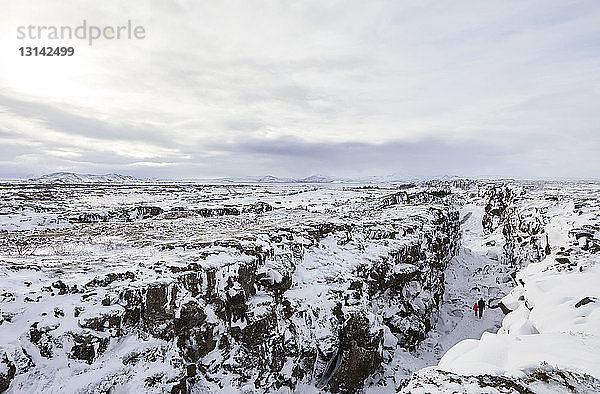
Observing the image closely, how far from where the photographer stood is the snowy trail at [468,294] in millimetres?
22391

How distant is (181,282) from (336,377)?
9817 mm

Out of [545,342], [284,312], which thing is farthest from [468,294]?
[545,342]

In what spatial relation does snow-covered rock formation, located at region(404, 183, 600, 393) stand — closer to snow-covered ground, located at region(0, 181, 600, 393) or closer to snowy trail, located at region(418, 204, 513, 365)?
snow-covered ground, located at region(0, 181, 600, 393)

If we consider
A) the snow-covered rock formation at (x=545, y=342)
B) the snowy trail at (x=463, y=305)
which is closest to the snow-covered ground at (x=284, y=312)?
the snow-covered rock formation at (x=545, y=342)

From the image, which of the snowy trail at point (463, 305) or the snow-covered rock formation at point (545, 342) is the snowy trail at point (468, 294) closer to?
the snowy trail at point (463, 305)

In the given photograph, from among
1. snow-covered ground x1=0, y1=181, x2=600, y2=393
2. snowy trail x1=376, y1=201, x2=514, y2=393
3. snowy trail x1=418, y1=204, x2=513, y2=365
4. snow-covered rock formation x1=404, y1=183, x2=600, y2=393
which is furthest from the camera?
snowy trail x1=418, y1=204, x2=513, y2=365

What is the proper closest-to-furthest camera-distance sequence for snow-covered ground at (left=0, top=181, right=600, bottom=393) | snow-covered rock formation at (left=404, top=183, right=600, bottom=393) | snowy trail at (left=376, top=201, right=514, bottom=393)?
1. snow-covered rock formation at (left=404, top=183, right=600, bottom=393)
2. snow-covered ground at (left=0, top=181, right=600, bottom=393)
3. snowy trail at (left=376, top=201, right=514, bottom=393)

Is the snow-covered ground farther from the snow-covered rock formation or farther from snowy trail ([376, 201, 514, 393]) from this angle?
snowy trail ([376, 201, 514, 393])

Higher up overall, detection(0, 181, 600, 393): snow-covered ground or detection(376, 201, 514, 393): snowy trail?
detection(0, 181, 600, 393): snow-covered ground

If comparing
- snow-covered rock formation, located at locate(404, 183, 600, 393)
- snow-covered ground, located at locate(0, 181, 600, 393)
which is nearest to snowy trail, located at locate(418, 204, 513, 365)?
snow-covered ground, located at locate(0, 181, 600, 393)

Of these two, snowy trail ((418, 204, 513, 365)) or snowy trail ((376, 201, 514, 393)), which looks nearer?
snowy trail ((376, 201, 514, 393))

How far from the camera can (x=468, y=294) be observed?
98.9ft

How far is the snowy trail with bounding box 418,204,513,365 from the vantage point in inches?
882

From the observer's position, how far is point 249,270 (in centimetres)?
1766
